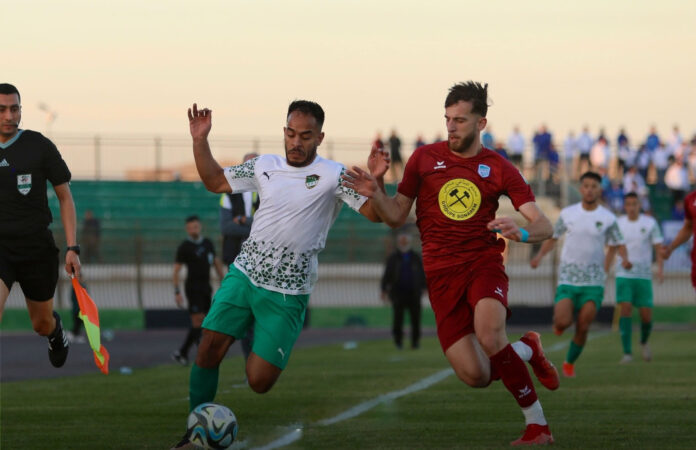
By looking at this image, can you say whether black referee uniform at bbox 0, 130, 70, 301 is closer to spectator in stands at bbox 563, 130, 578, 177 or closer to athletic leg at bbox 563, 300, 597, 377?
athletic leg at bbox 563, 300, 597, 377

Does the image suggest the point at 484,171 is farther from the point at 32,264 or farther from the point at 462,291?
the point at 32,264

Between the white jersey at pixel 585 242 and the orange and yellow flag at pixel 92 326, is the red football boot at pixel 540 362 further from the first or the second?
the white jersey at pixel 585 242

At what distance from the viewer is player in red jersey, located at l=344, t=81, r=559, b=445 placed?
848 cm

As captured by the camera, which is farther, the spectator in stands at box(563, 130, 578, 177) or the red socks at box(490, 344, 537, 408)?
the spectator in stands at box(563, 130, 578, 177)

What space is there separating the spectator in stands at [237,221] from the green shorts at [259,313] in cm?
555

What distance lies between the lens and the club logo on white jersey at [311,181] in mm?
8148

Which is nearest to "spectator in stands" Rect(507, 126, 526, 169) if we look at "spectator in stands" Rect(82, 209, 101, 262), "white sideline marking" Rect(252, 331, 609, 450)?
"spectator in stands" Rect(82, 209, 101, 262)

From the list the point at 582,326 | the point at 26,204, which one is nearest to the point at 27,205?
the point at 26,204

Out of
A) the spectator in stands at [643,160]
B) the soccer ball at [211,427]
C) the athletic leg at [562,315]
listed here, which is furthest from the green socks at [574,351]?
the spectator in stands at [643,160]

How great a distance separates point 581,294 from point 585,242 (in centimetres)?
65

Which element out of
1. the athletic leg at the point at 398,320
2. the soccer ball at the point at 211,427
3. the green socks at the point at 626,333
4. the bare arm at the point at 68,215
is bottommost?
the athletic leg at the point at 398,320

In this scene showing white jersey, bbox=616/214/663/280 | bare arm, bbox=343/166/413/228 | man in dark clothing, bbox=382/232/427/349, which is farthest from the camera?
man in dark clothing, bbox=382/232/427/349

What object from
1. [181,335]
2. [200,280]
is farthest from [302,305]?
[181,335]

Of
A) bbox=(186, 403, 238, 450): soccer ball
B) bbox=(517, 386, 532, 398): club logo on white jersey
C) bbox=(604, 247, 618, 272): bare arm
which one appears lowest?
bbox=(186, 403, 238, 450): soccer ball
